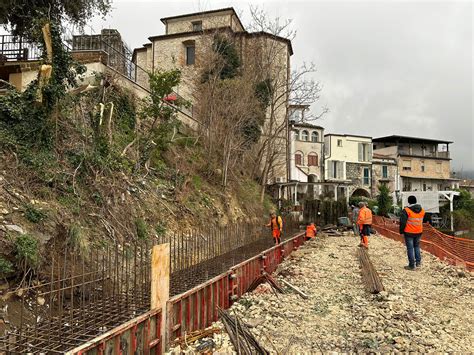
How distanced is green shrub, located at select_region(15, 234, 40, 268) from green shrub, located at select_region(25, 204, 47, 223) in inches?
27.0

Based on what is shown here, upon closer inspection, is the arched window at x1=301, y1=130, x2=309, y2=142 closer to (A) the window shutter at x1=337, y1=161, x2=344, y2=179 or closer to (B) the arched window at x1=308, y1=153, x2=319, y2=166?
(B) the arched window at x1=308, y1=153, x2=319, y2=166

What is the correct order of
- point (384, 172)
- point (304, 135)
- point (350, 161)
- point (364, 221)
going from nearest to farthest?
point (364, 221) < point (304, 135) < point (350, 161) < point (384, 172)

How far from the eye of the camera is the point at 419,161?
4925 centimetres

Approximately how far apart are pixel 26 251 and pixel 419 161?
2038 inches

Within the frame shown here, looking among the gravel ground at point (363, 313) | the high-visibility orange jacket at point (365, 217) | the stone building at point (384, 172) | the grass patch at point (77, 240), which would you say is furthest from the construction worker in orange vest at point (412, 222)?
the stone building at point (384, 172)

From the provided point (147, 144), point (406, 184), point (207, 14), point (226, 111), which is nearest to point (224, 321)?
point (147, 144)

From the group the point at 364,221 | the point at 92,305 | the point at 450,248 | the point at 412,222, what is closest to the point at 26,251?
the point at 92,305

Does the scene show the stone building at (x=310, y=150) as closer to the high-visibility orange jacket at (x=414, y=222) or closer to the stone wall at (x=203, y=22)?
the stone wall at (x=203, y=22)

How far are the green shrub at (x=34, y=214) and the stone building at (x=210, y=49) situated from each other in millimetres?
19502

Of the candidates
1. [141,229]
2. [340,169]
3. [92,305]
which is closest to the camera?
[92,305]

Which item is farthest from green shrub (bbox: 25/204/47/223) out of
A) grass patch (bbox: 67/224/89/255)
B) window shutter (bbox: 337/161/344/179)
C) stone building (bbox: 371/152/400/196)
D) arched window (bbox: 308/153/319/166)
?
stone building (bbox: 371/152/400/196)

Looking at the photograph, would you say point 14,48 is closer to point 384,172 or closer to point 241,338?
point 241,338

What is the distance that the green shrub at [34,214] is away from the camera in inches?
244

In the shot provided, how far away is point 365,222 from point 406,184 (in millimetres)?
39383
